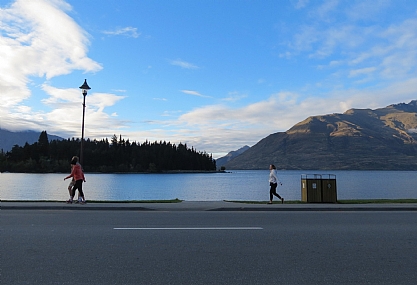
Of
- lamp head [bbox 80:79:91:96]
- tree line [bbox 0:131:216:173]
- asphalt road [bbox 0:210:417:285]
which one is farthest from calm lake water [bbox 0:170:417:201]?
tree line [bbox 0:131:216:173]

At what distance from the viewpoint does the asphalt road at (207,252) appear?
585 centimetres

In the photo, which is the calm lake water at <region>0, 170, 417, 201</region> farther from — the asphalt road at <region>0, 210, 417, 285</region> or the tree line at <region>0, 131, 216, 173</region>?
the tree line at <region>0, 131, 216, 173</region>

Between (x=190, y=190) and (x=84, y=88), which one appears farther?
(x=190, y=190)

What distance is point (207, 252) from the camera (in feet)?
24.2

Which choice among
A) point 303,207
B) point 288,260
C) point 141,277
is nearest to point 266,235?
point 288,260

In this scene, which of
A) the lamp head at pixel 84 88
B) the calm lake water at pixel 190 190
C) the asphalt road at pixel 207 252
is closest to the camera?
the asphalt road at pixel 207 252

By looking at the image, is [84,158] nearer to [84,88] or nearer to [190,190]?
[190,190]

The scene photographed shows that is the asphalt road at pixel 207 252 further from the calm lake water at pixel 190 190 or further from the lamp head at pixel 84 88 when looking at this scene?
the calm lake water at pixel 190 190

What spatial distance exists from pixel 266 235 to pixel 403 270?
11.4 ft

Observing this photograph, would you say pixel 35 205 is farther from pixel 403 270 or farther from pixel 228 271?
pixel 403 270

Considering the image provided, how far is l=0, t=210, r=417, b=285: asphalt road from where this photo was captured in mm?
5852

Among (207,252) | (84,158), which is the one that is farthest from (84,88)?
(84,158)

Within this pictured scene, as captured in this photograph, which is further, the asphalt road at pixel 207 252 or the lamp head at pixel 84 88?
the lamp head at pixel 84 88

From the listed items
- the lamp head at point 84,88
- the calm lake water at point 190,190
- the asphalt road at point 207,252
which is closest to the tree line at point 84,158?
the calm lake water at point 190,190
